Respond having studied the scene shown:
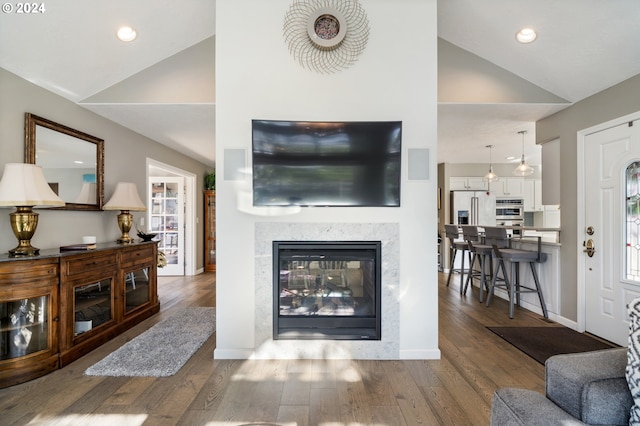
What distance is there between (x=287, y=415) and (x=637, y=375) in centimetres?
170

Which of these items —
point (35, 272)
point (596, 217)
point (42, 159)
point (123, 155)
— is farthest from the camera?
point (123, 155)

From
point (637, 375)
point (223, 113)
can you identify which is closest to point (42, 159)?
point (223, 113)

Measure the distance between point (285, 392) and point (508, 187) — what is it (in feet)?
23.2

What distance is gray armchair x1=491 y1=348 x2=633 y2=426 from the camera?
109 centimetres

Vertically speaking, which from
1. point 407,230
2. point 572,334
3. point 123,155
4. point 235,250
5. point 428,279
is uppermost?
point 123,155

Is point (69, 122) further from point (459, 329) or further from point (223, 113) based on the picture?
point (459, 329)

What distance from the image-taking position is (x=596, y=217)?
3193 millimetres

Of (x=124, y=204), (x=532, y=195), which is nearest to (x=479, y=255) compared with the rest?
(x=532, y=195)

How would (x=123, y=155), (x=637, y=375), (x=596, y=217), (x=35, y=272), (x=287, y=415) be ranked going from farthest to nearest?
(x=123, y=155)
(x=596, y=217)
(x=35, y=272)
(x=287, y=415)
(x=637, y=375)

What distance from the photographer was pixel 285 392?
2174 millimetres

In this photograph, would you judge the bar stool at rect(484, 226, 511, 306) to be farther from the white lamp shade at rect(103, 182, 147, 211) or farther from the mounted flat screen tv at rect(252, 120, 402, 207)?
the white lamp shade at rect(103, 182, 147, 211)

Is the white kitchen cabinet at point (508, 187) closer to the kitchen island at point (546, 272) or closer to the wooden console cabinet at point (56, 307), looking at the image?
the kitchen island at point (546, 272)

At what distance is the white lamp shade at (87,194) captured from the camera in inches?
135

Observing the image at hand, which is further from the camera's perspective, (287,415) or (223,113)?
(223,113)
